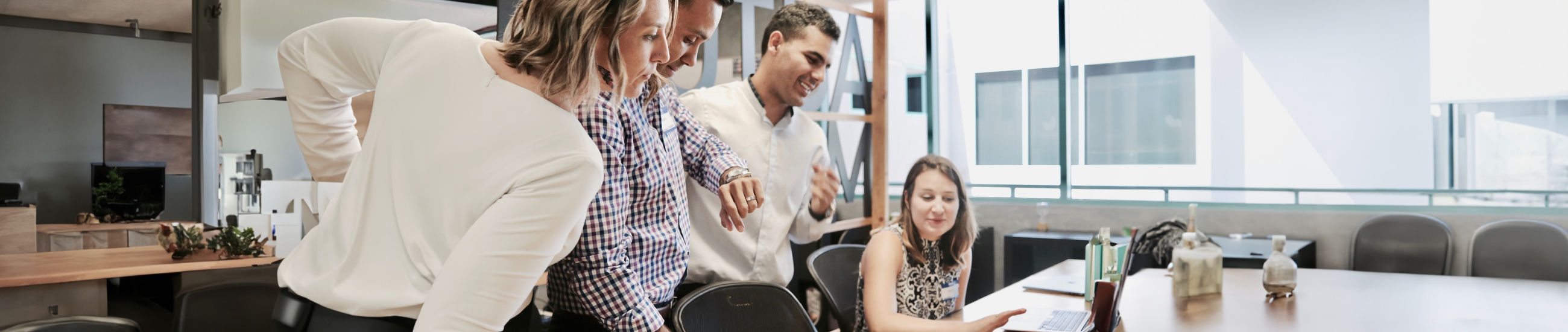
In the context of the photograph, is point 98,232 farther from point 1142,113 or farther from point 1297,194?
point 1297,194

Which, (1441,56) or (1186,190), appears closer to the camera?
(1441,56)

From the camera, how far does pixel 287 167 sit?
9.40 feet

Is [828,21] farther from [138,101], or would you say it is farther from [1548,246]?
[138,101]

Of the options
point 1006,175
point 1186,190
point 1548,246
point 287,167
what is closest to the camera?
point 287,167

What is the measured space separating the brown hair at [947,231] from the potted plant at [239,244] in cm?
245

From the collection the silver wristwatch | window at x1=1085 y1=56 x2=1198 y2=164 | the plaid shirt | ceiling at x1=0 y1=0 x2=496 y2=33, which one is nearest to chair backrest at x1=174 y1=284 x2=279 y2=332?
the plaid shirt

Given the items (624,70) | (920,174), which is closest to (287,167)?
(920,174)

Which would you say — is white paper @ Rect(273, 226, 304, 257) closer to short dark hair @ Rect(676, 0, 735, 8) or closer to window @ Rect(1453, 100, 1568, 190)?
short dark hair @ Rect(676, 0, 735, 8)

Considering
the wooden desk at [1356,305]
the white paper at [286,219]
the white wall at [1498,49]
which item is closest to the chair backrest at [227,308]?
the white paper at [286,219]

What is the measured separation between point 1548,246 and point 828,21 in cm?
343

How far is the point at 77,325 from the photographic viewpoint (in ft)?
5.18

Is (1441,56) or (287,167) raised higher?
(1441,56)

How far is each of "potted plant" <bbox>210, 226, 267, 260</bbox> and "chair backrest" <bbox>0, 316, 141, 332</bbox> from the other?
160 cm

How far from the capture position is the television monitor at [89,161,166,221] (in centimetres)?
391
